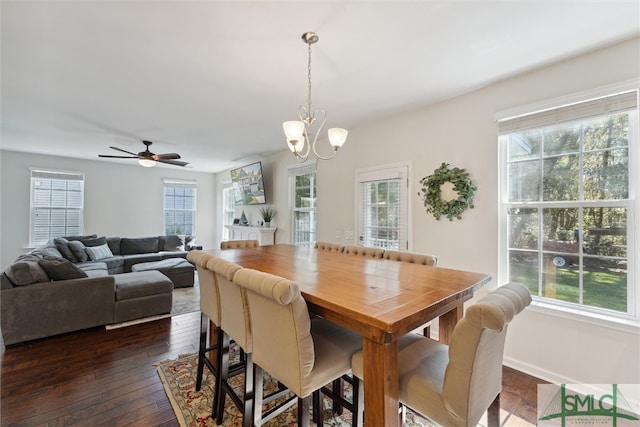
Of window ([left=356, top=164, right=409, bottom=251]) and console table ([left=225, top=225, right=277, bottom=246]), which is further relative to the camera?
console table ([left=225, top=225, right=277, bottom=246])

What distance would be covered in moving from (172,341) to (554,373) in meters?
3.52

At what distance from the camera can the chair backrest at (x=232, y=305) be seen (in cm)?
149

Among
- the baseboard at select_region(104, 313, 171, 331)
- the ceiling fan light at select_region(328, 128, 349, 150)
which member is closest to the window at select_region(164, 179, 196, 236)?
the baseboard at select_region(104, 313, 171, 331)

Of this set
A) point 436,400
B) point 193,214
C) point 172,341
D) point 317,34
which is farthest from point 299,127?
point 193,214

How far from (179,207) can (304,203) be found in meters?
4.51

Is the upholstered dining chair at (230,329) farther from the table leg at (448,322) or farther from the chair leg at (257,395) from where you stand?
the table leg at (448,322)

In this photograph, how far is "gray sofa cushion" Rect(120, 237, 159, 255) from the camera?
600cm

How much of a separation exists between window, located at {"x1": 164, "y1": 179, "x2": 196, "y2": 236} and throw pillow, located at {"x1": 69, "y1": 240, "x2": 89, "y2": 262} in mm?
2244

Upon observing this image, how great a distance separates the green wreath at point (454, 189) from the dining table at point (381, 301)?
1.09m

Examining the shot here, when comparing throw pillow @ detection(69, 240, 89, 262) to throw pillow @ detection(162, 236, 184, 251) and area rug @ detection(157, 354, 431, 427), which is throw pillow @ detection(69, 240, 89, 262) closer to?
throw pillow @ detection(162, 236, 184, 251)

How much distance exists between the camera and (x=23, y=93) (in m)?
2.80

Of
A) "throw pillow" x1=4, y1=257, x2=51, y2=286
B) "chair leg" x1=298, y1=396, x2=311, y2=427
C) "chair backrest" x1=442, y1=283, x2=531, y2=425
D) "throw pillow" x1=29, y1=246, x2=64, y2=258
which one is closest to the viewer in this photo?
"chair backrest" x1=442, y1=283, x2=531, y2=425

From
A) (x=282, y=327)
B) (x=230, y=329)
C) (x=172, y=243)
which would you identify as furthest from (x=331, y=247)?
(x=172, y=243)

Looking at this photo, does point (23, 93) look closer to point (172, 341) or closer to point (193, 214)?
point (172, 341)
